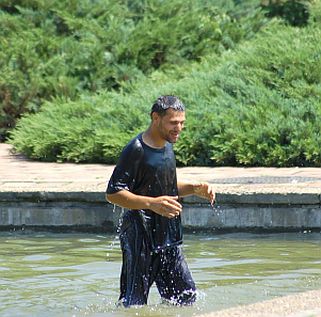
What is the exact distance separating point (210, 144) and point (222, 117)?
0.40 meters

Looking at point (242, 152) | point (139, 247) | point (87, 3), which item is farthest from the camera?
point (87, 3)

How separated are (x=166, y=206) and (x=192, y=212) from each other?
3.97 m

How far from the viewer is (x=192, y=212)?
996 cm

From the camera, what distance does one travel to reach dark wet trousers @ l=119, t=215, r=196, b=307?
6.39 meters

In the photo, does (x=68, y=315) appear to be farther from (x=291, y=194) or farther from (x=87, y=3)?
(x=87, y=3)

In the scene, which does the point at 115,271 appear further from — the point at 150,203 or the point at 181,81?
the point at 181,81

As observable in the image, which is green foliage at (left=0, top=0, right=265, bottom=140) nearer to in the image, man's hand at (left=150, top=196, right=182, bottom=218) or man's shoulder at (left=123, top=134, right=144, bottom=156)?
man's shoulder at (left=123, top=134, right=144, bottom=156)

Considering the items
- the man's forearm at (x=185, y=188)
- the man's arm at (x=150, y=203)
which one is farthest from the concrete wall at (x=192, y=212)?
the man's arm at (x=150, y=203)

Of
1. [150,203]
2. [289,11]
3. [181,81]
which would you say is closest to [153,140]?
[150,203]

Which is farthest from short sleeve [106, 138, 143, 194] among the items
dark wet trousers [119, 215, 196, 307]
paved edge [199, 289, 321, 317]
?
paved edge [199, 289, 321, 317]

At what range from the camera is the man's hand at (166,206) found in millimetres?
6005

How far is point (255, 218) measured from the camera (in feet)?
32.0

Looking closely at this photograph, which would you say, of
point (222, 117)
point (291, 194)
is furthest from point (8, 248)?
point (222, 117)

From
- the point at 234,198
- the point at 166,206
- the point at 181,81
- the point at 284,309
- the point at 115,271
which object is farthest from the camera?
the point at 181,81
